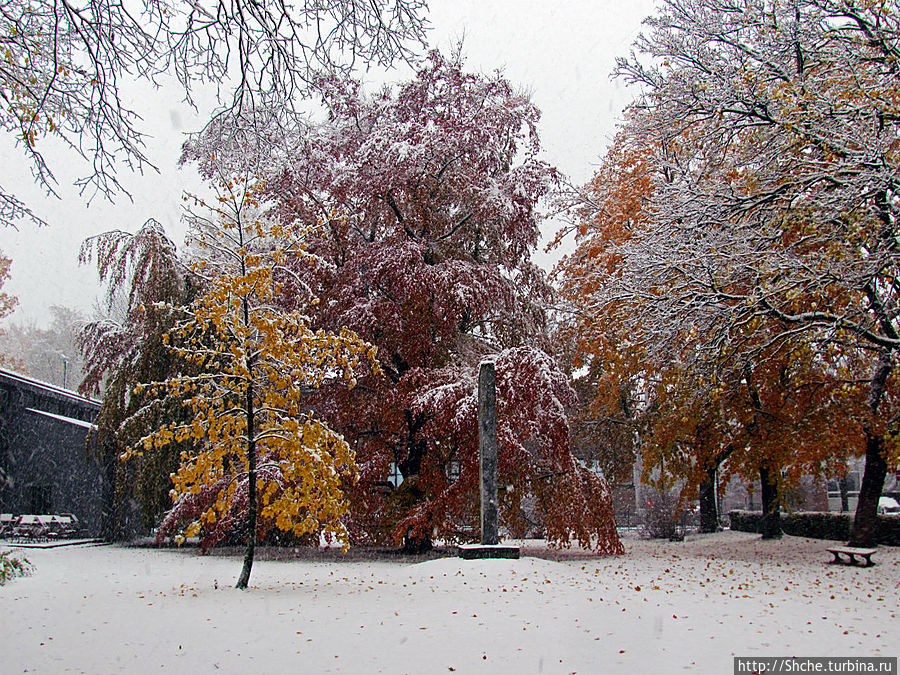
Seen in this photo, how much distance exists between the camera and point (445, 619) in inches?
274

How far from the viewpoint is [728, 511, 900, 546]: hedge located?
52.5ft

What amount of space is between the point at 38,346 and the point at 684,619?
61409mm

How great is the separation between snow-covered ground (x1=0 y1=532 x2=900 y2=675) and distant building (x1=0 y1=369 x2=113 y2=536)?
946 cm

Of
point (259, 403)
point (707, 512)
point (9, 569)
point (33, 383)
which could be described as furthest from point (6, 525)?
point (707, 512)

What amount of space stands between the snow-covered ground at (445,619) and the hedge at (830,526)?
15.9ft

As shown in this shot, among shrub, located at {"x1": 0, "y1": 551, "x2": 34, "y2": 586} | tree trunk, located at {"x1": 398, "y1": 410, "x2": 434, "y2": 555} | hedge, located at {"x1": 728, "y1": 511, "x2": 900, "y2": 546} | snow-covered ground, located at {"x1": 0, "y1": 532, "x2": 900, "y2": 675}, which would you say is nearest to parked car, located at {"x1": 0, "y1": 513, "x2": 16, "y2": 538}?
snow-covered ground, located at {"x1": 0, "y1": 532, "x2": 900, "y2": 675}

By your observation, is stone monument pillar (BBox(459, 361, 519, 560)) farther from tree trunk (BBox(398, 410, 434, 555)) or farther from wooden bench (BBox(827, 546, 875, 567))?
wooden bench (BBox(827, 546, 875, 567))

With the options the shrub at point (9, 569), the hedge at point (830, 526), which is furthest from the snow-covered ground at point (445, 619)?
the hedge at point (830, 526)

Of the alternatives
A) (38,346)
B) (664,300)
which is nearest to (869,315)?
(664,300)

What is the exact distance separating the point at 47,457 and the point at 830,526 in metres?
23.7

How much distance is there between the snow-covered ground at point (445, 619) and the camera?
5.45 metres

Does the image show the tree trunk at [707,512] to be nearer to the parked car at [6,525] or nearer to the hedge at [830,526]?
the hedge at [830,526]

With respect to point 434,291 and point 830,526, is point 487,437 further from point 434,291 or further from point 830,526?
point 830,526

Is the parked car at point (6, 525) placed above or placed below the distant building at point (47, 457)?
below
